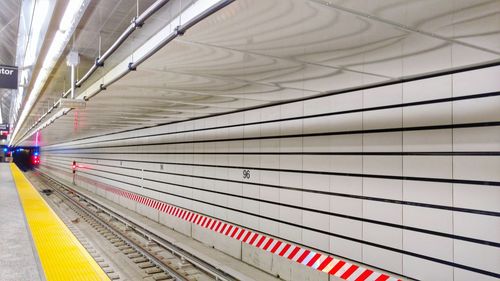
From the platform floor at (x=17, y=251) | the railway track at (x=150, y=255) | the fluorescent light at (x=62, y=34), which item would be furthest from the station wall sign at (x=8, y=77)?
the railway track at (x=150, y=255)

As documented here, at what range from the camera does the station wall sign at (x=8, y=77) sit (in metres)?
7.29

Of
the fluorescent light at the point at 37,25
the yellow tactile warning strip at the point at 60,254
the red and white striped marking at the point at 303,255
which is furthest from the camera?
the red and white striped marking at the point at 303,255

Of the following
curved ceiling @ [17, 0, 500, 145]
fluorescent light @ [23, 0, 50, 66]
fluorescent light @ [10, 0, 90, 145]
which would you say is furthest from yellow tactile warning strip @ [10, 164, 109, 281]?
fluorescent light @ [23, 0, 50, 66]

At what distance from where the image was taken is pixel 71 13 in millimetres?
4371

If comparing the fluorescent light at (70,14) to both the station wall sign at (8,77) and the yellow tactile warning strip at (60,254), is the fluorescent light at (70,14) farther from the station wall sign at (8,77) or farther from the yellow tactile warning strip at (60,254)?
the station wall sign at (8,77)

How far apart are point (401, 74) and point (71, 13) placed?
13.3 ft

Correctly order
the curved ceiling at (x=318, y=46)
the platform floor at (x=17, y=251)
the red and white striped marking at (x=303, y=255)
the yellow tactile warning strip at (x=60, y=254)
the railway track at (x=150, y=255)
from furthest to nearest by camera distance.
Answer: the railway track at (x=150, y=255) < the red and white striped marking at (x=303, y=255) < the platform floor at (x=17, y=251) < the yellow tactile warning strip at (x=60, y=254) < the curved ceiling at (x=318, y=46)

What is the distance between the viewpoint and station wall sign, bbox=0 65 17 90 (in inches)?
287

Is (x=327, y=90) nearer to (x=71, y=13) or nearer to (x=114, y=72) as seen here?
(x=114, y=72)

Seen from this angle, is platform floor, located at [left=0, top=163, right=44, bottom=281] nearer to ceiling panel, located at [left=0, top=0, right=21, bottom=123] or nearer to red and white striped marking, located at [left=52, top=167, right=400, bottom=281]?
red and white striped marking, located at [left=52, top=167, right=400, bottom=281]

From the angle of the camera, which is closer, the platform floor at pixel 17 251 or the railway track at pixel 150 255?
the platform floor at pixel 17 251

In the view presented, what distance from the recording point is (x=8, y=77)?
24.2 feet

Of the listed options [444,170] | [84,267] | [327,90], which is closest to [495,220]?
[444,170]

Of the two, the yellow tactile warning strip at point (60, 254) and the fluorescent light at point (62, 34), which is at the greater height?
the fluorescent light at point (62, 34)
